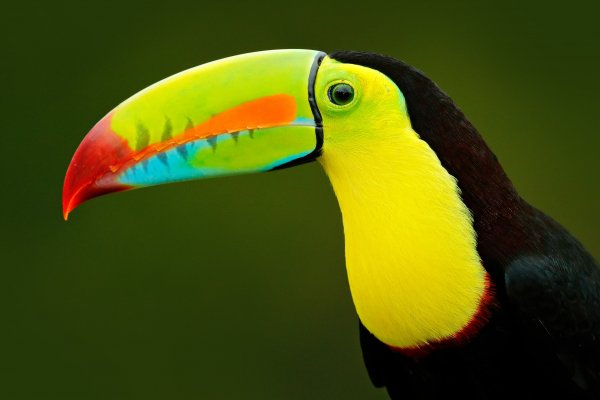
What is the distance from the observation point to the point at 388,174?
198 centimetres

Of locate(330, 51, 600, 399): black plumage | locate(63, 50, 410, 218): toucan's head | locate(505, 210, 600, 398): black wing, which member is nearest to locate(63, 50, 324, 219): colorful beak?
locate(63, 50, 410, 218): toucan's head

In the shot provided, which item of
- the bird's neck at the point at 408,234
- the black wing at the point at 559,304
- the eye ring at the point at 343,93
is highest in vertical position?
the eye ring at the point at 343,93

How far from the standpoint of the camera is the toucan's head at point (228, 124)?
1994 mm

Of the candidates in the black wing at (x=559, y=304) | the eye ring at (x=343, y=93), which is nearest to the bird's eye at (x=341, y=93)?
the eye ring at (x=343, y=93)

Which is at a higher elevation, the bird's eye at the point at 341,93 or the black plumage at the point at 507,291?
the bird's eye at the point at 341,93

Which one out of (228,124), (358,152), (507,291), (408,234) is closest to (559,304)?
(507,291)

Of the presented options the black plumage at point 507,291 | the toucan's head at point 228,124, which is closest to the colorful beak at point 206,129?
the toucan's head at point 228,124

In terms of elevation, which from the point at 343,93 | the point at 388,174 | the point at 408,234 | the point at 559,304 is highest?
the point at 343,93

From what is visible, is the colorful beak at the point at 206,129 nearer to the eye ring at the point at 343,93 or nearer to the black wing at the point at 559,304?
the eye ring at the point at 343,93

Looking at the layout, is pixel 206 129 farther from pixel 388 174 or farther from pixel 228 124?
pixel 388 174

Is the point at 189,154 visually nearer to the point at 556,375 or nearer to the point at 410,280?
the point at 410,280

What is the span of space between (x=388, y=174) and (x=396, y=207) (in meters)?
0.05

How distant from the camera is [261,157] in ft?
6.59

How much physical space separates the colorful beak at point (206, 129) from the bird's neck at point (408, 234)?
0.09 m
